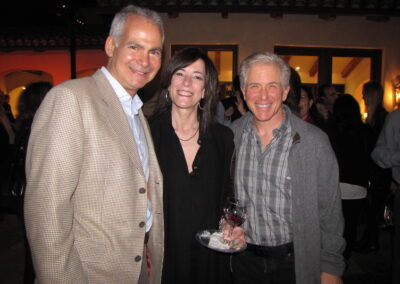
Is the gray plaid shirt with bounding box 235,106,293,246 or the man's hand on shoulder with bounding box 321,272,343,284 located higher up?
the gray plaid shirt with bounding box 235,106,293,246

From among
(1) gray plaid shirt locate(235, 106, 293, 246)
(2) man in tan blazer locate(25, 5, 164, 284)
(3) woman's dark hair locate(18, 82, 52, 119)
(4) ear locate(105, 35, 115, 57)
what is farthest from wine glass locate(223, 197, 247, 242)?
(3) woman's dark hair locate(18, 82, 52, 119)

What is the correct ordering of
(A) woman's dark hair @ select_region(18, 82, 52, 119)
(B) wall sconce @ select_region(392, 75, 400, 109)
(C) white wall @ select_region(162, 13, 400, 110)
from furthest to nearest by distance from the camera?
1. (B) wall sconce @ select_region(392, 75, 400, 109)
2. (C) white wall @ select_region(162, 13, 400, 110)
3. (A) woman's dark hair @ select_region(18, 82, 52, 119)

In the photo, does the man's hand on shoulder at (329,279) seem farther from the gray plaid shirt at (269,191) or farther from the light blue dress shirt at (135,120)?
the light blue dress shirt at (135,120)

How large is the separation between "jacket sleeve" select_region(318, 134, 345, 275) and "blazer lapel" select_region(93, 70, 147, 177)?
4.30 feet

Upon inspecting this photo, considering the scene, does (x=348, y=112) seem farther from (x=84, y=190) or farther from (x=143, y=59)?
(x=84, y=190)

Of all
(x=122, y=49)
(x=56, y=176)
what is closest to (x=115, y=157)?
(x=56, y=176)

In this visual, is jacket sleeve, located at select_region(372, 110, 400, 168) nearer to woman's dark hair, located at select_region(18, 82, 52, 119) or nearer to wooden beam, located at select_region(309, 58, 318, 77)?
woman's dark hair, located at select_region(18, 82, 52, 119)

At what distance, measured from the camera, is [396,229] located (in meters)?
2.97

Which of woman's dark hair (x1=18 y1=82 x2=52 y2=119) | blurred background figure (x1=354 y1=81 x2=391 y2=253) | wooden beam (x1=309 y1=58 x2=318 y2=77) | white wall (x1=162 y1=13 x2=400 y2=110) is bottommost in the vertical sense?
blurred background figure (x1=354 y1=81 x2=391 y2=253)

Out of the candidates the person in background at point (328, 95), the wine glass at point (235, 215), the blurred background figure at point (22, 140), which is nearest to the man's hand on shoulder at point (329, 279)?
the wine glass at point (235, 215)

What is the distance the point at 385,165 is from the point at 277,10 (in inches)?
211

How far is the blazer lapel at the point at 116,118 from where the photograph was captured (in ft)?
5.16

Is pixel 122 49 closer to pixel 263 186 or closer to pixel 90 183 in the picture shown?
pixel 90 183

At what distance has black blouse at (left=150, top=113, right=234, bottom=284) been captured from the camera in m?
2.25
